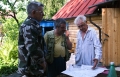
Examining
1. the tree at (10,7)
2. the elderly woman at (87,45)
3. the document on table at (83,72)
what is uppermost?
the tree at (10,7)

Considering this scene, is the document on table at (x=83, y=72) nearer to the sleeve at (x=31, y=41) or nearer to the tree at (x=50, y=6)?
the sleeve at (x=31, y=41)

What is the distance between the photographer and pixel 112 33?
738 cm

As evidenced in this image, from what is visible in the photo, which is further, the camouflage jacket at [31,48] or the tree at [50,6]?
the tree at [50,6]

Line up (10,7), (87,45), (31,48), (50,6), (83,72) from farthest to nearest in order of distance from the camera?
(50,6), (10,7), (87,45), (83,72), (31,48)

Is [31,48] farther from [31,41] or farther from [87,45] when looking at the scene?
[87,45]

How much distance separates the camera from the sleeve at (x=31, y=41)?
245 centimetres

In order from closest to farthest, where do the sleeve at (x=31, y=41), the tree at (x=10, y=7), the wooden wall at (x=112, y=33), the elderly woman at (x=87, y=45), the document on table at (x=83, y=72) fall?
the sleeve at (x=31, y=41), the document on table at (x=83, y=72), the elderly woman at (x=87, y=45), the wooden wall at (x=112, y=33), the tree at (x=10, y=7)

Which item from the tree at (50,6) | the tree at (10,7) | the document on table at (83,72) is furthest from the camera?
the tree at (50,6)

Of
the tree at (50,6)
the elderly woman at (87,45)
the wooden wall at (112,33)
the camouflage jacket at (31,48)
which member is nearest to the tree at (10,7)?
the tree at (50,6)

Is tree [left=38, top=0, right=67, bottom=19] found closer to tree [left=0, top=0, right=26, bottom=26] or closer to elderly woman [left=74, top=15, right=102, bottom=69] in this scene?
tree [left=0, top=0, right=26, bottom=26]

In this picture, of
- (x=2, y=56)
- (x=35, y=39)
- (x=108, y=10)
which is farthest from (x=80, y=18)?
(x=2, y=56)

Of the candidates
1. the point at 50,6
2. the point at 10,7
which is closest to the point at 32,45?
the point at 10,7

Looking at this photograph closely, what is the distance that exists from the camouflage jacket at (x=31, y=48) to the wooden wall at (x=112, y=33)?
5.19 metres

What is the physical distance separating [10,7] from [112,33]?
9997 millimetres
